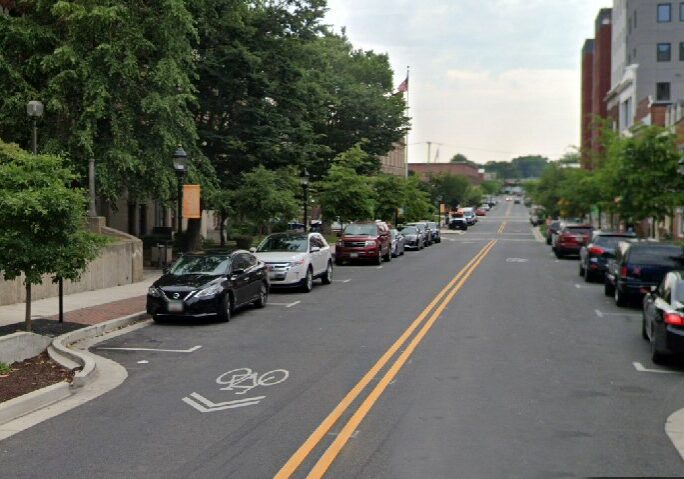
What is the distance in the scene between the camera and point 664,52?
73688mm

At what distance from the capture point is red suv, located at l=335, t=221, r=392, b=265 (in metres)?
34.2

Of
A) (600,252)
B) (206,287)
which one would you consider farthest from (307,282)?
(600,252)

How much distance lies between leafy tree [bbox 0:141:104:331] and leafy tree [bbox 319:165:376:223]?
86.5 ft

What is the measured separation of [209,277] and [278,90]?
18.0 meters

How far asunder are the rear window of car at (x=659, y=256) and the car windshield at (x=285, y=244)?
9327 mm

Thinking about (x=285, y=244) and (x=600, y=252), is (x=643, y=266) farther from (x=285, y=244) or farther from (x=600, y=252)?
(x=285, y=244)

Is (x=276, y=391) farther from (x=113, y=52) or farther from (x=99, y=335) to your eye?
(x=113, y=52)

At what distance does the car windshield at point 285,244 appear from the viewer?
23.8m

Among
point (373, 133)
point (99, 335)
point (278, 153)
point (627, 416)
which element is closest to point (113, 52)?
point (278, 153)

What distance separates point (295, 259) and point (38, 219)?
10.8 m

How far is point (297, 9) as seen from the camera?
110 feet

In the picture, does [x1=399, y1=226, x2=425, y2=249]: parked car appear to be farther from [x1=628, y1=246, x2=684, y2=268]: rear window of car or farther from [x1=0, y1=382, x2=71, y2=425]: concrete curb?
[x1=0, y1=382, x2=71, y2=425]: concrete curb

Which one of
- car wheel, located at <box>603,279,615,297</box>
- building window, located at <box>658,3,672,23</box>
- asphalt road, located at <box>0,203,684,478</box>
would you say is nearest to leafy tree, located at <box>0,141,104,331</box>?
asphalt road, located at <box>0,203,684,478</box>

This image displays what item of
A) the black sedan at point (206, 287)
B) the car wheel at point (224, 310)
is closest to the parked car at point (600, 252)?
the black sedan at point (206, 287)
